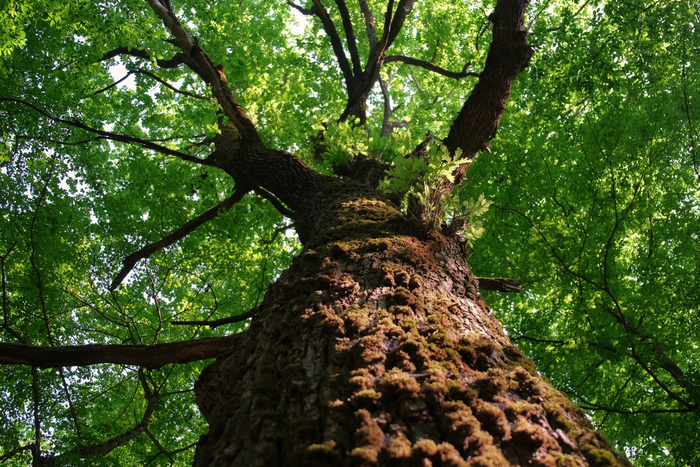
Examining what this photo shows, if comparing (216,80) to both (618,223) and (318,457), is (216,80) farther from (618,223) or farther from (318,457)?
(618,223)

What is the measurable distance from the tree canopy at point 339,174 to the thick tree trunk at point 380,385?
973 mm

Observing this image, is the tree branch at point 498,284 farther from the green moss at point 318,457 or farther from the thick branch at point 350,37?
the thick branch at point 350,37

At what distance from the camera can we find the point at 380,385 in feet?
4.08

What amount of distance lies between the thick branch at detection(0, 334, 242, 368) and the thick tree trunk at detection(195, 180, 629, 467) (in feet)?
1.64

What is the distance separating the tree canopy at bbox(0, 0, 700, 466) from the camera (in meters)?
4.57

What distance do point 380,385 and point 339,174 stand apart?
3.84m

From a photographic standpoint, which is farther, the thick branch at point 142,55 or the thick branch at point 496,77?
the thick branch at point 142,55

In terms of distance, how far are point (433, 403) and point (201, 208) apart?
708 centimetres

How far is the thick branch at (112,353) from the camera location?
7.92 ft

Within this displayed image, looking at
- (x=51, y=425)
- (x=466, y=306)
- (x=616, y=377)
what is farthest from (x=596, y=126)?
(x=51, y=425)

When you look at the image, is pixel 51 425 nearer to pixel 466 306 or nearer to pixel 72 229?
pixel 72 229

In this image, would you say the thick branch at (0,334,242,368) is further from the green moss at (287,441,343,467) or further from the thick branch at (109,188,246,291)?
the thick branch at (109,188,246,291)

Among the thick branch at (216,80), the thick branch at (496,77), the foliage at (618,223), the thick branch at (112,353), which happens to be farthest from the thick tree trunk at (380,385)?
the foliage at (618,223)

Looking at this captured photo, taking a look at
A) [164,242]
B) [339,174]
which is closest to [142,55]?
[164,242]
